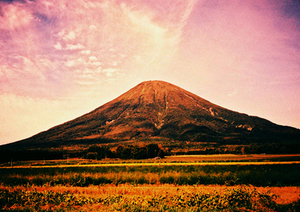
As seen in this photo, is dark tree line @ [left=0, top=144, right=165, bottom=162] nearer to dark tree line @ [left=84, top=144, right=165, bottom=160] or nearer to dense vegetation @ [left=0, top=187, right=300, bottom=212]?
dark tree line @ [left=84, top=144, right=165, bottom=160]

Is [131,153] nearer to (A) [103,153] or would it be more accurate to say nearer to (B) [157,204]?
(A) [103,153]

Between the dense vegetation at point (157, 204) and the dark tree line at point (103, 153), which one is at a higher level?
the dense vegetation at point (157, 204)

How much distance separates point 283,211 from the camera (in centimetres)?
1024

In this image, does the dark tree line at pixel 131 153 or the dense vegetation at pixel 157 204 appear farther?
the dark tree line at pixel 131 153

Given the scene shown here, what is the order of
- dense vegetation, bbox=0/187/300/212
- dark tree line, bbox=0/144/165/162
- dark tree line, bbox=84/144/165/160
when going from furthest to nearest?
1. dark tree line, bbox=0/144/165/162
2. dark tree line, bbox=84/144/165/160
3. dense vegetation, bbox=0/187/300/212

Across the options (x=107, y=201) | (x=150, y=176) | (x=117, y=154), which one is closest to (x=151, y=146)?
(x=117, y=154)

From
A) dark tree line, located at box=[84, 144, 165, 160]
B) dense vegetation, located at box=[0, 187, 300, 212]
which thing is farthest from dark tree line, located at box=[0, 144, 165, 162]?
dense vegetation, located at box=[0, 187, 300, 212]

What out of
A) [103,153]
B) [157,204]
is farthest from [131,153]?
[157,204]

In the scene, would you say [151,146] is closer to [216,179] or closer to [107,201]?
[216,179]

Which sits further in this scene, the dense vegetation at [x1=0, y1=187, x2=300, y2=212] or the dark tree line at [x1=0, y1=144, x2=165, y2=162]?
the dark tree line at [x1=0, y1=144, x2=165, y2=162]

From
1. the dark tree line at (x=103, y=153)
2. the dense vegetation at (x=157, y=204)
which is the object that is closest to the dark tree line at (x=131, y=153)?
the dark tree line at (x=103, y=153)

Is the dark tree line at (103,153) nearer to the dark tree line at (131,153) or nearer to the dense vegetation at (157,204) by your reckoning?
the dark tree line at (131,153)

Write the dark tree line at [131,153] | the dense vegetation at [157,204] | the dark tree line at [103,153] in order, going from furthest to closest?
the dark tree line at [103,153] → the dark tree line at [131,153] → the dense vegetation at [157,204]

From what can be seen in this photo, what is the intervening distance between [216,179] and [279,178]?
7.66 meters
